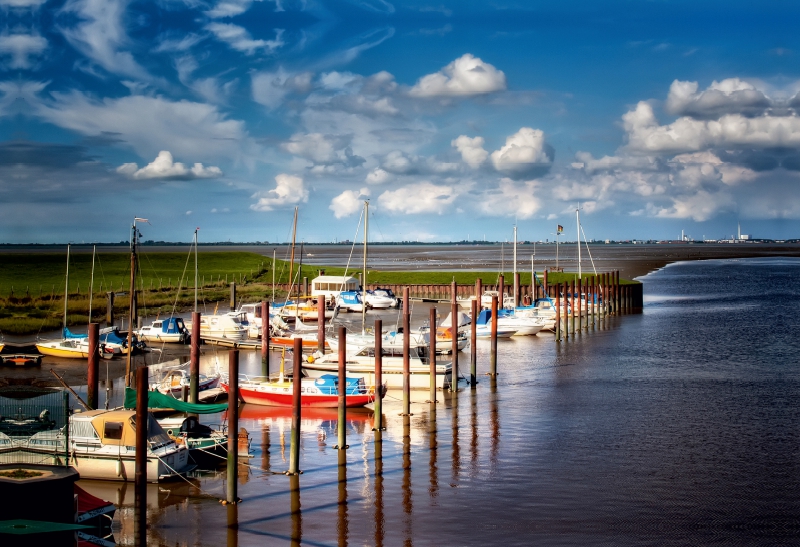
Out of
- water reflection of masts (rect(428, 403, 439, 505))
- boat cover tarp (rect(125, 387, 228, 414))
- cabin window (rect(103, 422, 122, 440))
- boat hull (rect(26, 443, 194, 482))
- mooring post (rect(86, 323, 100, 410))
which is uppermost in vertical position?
mooring post (rect(86, 323, 100, 410))

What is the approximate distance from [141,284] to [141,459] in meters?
65.1

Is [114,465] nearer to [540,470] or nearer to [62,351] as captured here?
[540,470]

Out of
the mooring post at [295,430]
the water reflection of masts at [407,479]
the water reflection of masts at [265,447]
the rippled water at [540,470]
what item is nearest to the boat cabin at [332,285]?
the rippled water at [540,470]

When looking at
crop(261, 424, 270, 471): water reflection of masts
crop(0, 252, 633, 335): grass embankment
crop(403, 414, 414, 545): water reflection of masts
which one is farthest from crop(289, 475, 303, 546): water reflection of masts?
crop(0, 252, 633, 335): grass embankment

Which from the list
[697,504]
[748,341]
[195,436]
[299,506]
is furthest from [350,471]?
[748,341]

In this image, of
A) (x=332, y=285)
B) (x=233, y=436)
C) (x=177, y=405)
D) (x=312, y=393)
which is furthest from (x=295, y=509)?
(x=332, y=285)

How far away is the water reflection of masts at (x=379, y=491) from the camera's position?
22906 mm

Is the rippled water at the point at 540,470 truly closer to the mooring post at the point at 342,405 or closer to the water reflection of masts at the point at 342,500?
the water reflection of masts at the point at 342,500

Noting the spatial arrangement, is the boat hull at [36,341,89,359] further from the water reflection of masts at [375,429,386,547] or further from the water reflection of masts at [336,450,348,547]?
the water reflection of masts at [336,450,348,547]

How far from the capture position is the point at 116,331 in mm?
53562

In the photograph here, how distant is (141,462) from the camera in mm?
20500

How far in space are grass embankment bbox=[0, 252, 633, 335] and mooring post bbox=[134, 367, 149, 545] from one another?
41.9 meters

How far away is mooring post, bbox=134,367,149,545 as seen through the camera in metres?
20.0

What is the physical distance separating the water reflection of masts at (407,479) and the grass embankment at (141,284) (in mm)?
32298
